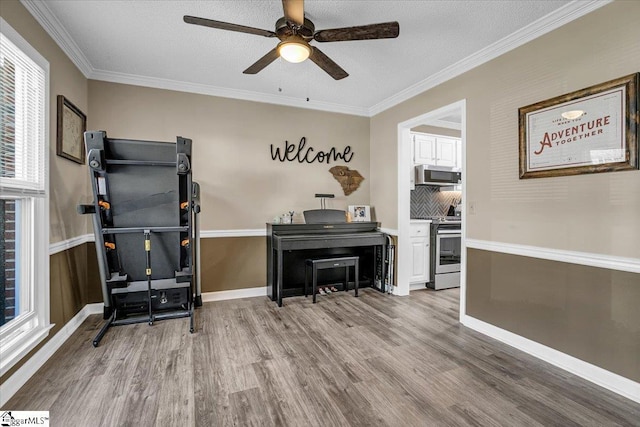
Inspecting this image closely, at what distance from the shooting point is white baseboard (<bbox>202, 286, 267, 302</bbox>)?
3.79m

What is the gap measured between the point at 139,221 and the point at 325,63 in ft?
7.32

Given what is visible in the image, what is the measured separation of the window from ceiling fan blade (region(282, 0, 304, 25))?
1714 millimetres

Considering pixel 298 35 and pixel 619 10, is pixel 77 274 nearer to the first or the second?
pixel 298 35

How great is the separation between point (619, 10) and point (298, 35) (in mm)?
2155

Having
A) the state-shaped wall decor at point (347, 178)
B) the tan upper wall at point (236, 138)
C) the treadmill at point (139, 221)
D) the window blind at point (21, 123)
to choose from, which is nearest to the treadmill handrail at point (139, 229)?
the treadmill at point (139, 221)

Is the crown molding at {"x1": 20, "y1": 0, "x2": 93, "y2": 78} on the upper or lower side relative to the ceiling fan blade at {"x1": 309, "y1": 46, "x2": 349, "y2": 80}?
upper

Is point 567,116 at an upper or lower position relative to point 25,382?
upper

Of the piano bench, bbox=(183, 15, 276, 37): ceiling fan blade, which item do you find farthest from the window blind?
the piano bench

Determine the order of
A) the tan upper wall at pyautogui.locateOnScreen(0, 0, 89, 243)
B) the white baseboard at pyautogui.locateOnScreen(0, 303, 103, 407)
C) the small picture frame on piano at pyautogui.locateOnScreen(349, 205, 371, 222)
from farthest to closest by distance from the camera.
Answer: the small picture frame on piano at pyautogui.locateOnScreen(349, 205, 371, 222), the tan upper wall at pyautogui.locateOnScreen(0, 0, 89, 243), the white baseboard at pyautogui.locateOnScreen(0, 303, 103, 407)

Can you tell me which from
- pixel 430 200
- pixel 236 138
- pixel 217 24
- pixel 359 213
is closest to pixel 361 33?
pixel 217 24

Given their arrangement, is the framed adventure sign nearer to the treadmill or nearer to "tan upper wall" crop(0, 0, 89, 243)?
the treadmill

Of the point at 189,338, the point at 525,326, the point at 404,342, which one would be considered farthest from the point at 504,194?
the point at 189,338

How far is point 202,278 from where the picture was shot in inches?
148

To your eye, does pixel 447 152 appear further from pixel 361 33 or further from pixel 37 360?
pixel 37 360
